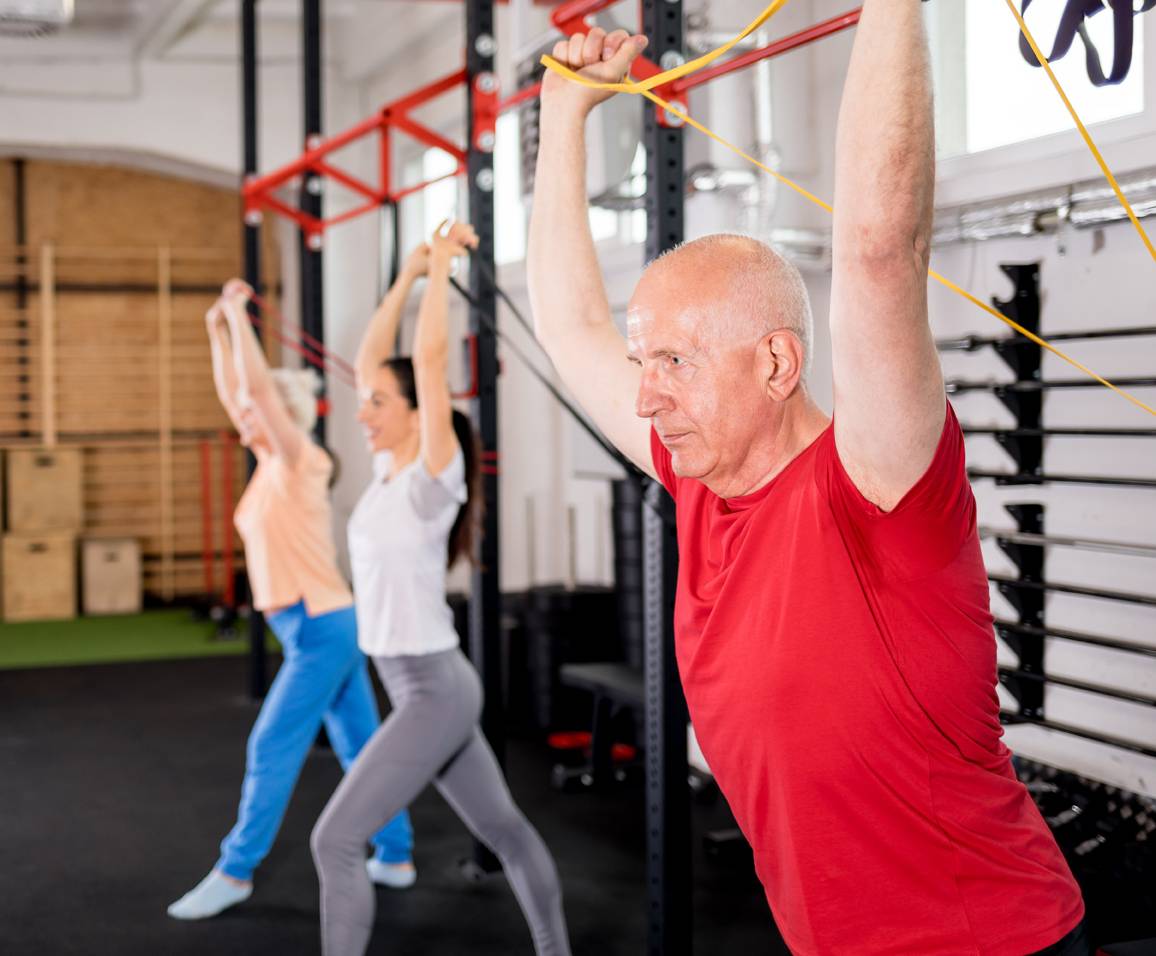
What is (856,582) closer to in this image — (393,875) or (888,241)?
(888,241)

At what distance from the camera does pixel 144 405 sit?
1035 centimetres

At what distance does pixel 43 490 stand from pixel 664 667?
8.13m

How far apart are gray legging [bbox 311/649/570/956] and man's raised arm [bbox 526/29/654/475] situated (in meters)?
1.33

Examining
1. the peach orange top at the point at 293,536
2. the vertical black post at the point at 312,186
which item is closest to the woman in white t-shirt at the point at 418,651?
the peach orange top at the point at 293,536

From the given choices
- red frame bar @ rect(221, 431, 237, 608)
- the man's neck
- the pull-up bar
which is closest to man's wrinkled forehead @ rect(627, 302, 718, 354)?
the man's neck

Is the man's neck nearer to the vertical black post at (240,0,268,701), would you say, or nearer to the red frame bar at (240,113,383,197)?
the red frame bar at (240,113,383,197)

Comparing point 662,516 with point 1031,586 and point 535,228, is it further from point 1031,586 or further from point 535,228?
point 1031,586

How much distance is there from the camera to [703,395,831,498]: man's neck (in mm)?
1312

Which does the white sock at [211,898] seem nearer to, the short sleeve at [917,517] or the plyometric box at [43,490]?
the short sleeve at [917,517]

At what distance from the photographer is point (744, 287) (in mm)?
1292

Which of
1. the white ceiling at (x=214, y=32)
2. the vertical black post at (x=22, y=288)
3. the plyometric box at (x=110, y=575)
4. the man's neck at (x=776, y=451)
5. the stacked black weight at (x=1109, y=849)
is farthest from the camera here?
the vertical black post at (x=22, y=288)

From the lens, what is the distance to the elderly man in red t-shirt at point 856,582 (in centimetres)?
108

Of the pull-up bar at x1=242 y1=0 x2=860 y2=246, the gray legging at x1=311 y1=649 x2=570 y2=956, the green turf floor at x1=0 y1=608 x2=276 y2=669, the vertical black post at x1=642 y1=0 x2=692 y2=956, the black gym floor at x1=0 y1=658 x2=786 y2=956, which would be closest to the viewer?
the pull-up bar at x1=242 y1=0 x2=860 y2=246

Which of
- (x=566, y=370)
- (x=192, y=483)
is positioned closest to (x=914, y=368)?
(x=566, y=370)
